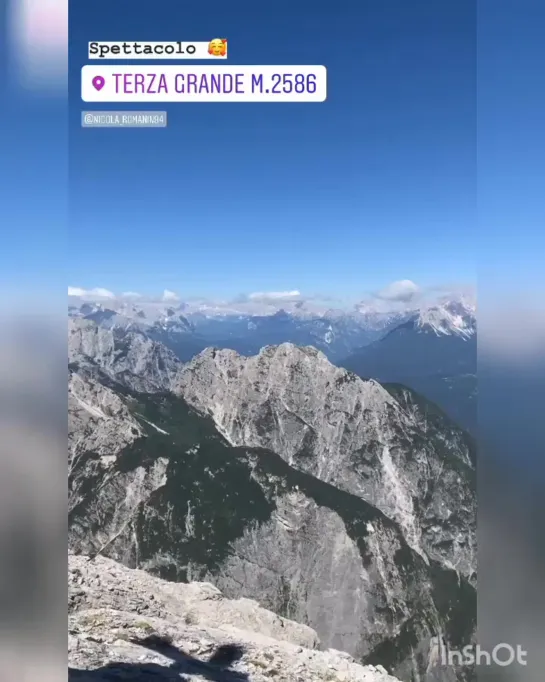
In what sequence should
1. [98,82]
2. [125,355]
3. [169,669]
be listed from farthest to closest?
[125,355] < [169,669] < [98,82]

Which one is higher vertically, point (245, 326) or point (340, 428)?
point (245, 326)

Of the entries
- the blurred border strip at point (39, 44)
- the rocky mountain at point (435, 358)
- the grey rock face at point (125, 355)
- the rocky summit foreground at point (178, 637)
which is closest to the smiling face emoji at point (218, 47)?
the blurred border strip at point (39, 44)

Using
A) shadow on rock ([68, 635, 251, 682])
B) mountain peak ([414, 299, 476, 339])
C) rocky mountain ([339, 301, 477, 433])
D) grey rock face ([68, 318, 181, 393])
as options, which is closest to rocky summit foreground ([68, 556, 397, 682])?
shadow on rock ([68, 635, 251, 682])

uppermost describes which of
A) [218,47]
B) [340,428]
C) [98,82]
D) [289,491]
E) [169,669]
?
[218,47]

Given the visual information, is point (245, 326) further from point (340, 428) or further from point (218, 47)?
point (218, 47)

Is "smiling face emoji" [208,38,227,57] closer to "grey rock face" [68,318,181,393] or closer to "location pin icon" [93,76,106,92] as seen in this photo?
"location pin icon" [93,76,106,92]

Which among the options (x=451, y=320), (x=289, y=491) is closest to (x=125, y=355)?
(x=289, y=491)
